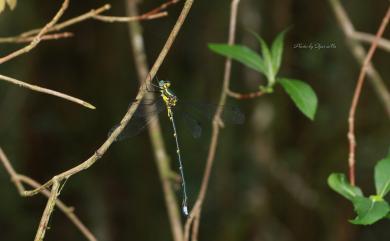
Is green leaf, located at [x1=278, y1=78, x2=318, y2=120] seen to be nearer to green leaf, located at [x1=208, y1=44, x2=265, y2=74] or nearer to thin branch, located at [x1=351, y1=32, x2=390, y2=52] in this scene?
green leaf, located at [x1=208, y1=44, x2=265, y2=74]

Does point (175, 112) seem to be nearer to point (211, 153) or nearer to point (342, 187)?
point (211, 153)

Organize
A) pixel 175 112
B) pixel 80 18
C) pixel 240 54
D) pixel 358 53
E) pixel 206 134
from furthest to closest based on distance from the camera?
pixel 206 134
pixel 175 112
pixel 358 53
pixel 240 54
pixel 80 18

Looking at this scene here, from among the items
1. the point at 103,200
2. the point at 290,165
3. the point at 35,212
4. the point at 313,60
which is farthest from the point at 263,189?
the point at 35,212

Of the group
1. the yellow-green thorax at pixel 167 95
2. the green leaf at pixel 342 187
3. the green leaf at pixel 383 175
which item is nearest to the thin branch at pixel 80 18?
the yellow-green thorax at pixel 167 95

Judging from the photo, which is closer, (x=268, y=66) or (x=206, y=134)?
(x=268, y=66)

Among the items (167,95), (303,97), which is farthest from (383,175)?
(167,95)

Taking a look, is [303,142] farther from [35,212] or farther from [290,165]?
[35,212]
